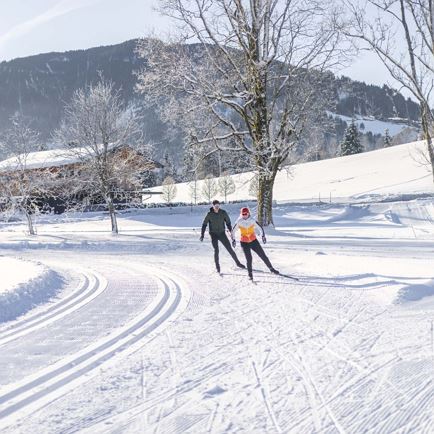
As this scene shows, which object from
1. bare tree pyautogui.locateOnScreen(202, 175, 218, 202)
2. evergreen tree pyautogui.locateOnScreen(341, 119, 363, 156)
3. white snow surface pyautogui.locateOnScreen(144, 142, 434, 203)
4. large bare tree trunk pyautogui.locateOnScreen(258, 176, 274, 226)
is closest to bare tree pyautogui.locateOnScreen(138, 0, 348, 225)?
large bare tree trunk pyautogui.locateOnScreen(258, 176, 274, 226)

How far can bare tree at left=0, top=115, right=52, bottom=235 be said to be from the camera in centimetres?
3228

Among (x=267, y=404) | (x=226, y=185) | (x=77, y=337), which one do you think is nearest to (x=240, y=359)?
(x=267, y=404)

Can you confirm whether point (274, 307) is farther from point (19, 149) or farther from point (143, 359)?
point (19, 149)

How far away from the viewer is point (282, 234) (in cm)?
2133

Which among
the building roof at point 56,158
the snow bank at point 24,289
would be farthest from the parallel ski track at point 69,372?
the building roof at point 56,158

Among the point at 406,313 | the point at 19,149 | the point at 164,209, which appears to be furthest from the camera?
the point at 164,209

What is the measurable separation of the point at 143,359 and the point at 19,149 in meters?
31.5

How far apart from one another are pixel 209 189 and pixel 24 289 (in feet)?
174

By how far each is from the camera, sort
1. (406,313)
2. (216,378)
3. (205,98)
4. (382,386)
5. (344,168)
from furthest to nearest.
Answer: (344,168) < (205,98) < (406,313) < (216,378) < (382,386)

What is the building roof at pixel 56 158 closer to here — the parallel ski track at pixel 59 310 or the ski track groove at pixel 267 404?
the parallel ski track at pixel 59 310

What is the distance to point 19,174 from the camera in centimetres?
3278

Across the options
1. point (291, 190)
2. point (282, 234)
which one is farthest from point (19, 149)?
point (291, 190)

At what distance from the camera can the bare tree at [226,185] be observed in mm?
63112

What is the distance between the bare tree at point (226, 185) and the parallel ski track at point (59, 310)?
51994 millimetres
